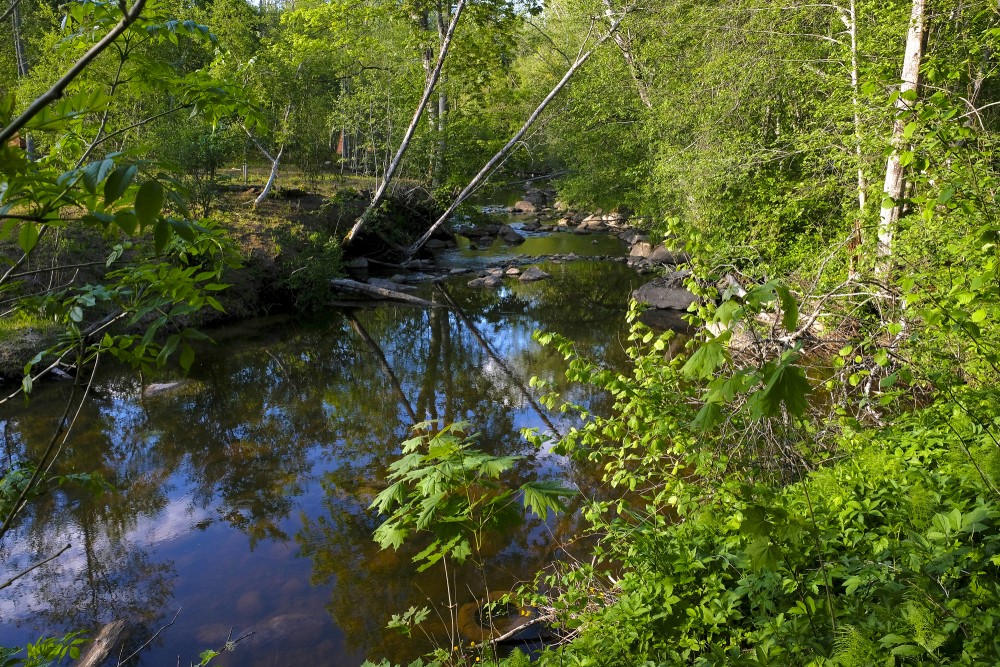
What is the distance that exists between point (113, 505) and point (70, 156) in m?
6.07

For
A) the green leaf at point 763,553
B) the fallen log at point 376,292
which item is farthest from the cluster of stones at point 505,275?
the green leaf at point 763,553

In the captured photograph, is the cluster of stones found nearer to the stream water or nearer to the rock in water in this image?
the rock in water

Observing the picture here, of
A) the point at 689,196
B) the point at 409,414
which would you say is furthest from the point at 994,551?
the point at 689,196

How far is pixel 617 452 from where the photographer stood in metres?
4.83

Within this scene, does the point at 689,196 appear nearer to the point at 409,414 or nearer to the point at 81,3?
the point at 409,414

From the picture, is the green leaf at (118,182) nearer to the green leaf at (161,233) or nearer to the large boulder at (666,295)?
the green leaf at (161,233)

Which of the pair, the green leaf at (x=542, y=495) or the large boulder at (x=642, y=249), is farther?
the large boulder at (x=642, y=249)

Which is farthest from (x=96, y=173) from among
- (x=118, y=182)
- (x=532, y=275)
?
(x=532, y=275)

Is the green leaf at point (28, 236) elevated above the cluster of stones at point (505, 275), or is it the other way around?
the green leaf at point (28, 236)

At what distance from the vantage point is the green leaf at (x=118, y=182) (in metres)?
1.15

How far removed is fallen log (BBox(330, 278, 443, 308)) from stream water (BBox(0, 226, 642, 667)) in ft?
6.71

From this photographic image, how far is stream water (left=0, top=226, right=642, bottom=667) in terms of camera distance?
562 centimetres

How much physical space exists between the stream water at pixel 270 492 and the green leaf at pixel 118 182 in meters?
4.86


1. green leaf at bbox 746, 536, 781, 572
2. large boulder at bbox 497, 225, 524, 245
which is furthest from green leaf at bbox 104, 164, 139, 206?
large boulder at bbox 497, 225, 524, 245
